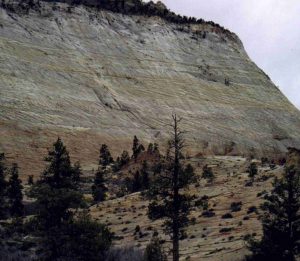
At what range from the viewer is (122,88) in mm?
84812

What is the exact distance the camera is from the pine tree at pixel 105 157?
63138mm

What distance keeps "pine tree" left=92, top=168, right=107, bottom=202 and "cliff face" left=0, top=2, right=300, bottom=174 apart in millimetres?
10679

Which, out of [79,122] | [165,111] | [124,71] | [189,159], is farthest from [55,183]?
[124,71]

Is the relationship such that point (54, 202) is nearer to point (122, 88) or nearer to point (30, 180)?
point (30, 180)

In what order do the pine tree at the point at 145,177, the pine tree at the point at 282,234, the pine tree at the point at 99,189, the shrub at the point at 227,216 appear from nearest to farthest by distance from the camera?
the pine tree at the point at 282,234, the shrub at the point at 227,216, the pine tree at the point at 99,189, the pine tree at the point at 145,177

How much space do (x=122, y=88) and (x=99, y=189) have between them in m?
36.2

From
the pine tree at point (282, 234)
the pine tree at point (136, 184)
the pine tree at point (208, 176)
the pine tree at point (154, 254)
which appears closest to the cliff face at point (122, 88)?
the pine tree at point (136, 184)

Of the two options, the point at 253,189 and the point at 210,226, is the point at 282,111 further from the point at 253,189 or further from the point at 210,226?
the point at 210,226

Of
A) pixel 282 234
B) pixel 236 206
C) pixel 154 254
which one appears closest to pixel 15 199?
pixel 236 206

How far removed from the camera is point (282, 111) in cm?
9831

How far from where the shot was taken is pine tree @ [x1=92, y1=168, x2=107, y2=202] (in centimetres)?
4956

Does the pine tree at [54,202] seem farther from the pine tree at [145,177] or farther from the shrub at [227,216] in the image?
the pine tree at [145,177]

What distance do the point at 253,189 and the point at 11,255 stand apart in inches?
766

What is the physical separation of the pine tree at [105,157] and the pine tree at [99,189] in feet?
28.2
